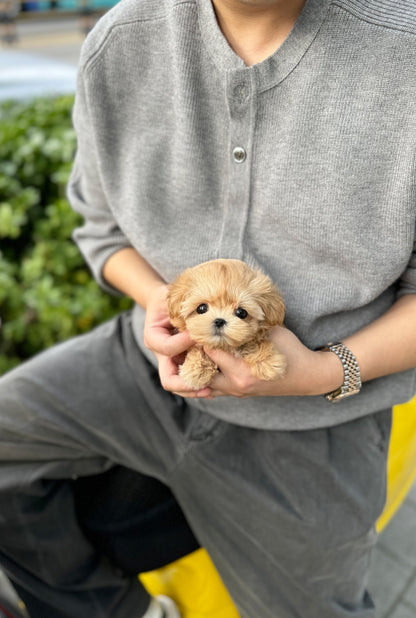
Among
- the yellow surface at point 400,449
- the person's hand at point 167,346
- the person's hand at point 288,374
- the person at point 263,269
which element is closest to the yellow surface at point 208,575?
the yellow surface at point 400,449

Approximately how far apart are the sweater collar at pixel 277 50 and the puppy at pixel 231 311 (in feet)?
1.32

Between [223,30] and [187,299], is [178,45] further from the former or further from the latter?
[187,299]

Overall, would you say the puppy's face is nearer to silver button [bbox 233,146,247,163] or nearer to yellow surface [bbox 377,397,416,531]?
silver button [bbox 233,146,247,163]

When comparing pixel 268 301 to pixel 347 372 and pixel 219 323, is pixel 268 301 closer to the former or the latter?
pixel 219 323

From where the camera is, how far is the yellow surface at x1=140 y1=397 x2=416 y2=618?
141cm

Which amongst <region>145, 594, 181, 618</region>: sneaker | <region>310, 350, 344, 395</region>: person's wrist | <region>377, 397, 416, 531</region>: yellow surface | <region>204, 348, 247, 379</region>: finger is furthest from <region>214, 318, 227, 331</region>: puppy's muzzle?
<region>145, 594, 181, 618</region>: sneaker

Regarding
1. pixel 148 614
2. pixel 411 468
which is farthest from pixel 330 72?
pixel 148 614

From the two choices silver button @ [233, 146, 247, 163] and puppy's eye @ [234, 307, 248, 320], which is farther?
silver button @ [233, 146, 247, 163]

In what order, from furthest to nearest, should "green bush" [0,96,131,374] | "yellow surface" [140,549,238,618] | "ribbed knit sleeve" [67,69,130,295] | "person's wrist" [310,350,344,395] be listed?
"green bush" [0,96,131,374] → "yellow surface" [140,549,238,618] → "ribbed knit sleeve" [67,69,130,295] → "person's wrist" [310,350,344,395]

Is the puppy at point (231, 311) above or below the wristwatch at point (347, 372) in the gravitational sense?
above

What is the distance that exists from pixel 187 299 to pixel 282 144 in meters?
0.41

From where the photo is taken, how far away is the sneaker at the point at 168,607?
1462 mm

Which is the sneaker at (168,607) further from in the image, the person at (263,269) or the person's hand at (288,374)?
the person's hand at (288,374)

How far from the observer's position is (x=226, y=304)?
2.77 ft
